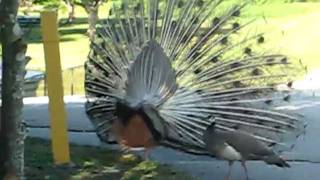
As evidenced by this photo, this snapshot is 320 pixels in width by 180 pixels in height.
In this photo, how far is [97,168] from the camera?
25.9ft

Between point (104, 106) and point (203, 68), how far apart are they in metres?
1.11

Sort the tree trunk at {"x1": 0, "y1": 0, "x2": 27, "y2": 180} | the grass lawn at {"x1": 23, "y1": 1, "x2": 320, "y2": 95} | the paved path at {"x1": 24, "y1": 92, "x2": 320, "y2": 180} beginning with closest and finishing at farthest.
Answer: the tree trunk at {"x1": 0, "y1": 0, "x2": 27, "y2": 180}, the paved path at {"x1": 24, "y1": 92, "x2": 320, "y2": 180}, the grass lawn at {"x1": 23, "y1": 1, "x2": 320, "y2": 95}

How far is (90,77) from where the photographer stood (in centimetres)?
895

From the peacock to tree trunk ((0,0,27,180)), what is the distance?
1.71 metres

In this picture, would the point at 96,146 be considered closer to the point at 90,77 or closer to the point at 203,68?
the point at 90,77

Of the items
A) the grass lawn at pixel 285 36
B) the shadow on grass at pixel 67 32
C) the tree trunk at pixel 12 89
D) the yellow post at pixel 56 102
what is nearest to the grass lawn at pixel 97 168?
the yellow post at pixel 56 102

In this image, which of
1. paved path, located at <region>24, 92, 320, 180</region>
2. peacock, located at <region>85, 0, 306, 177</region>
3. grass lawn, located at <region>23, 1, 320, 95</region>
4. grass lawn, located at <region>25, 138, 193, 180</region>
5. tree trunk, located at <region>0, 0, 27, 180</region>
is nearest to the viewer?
tree trunk, located at <region>0, 0, 27, 180</region>

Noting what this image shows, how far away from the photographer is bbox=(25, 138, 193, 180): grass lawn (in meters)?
7.54

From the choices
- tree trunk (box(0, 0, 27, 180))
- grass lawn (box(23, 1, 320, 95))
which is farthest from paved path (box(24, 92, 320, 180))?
grass lawn (box(23, 1, 320, 95))

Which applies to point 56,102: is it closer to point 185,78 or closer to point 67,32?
point 185,78

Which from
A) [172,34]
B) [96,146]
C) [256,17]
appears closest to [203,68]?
[172,34]

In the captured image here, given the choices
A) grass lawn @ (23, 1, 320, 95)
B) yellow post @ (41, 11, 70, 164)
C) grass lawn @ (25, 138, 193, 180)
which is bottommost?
grass lawn @ (25, 138, 193, 180)

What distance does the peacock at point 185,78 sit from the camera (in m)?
7.94

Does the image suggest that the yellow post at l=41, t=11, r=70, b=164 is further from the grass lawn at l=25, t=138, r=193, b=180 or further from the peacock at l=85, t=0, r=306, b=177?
the peacock at l=85, t=0, r=306, b=177
